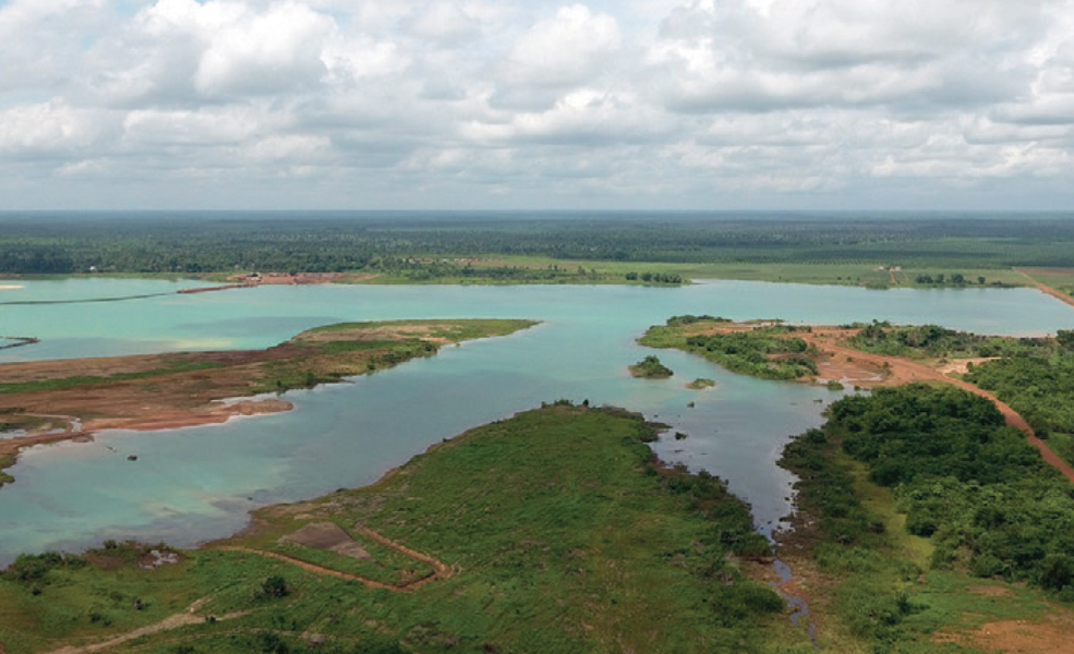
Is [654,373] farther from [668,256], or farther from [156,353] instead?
[668,256]

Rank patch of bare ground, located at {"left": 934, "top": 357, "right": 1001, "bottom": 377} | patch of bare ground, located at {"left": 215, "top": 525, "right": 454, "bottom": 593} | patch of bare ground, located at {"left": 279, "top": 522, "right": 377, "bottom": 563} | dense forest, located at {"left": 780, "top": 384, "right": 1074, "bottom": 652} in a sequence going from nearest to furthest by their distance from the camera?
1. dense forest, located at {"left": 780, "top": 384, "right": 1074, "bottom": 652}
2. patch of bare ground, located at {"left": 215, "top": 525, "right": 454, "bottom": 593}
3. patch of bare ground, located at {"left": 279, "top": 522, "right": 377, "bottom": 563}
4. patch of bare ground, located at {"left": 934, "top": 357, "right": 1001, "bottom": 377}

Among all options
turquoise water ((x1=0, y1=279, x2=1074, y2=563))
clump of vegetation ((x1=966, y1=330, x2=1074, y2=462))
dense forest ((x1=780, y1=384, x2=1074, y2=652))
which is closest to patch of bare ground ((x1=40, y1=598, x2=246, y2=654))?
turquoise water ((x1=0, y1=279, x2=1074, y2=563))

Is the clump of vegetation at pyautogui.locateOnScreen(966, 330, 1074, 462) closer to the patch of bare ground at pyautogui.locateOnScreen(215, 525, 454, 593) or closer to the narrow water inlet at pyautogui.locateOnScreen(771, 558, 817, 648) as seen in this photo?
the narrow water inlet at pyautogui.locateOnScreen(771, 558, 817, 648)

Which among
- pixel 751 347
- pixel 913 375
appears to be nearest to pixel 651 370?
pixel 751 347

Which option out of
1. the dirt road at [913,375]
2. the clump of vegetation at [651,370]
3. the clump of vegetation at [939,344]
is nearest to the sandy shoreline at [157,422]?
the clump of vegetation at [651,370]

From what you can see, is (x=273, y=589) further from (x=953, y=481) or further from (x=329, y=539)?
(x=953, y=481)

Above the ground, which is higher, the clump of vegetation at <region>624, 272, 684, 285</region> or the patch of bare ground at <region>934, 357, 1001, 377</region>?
the clump of vegetation at <region>624, 272, 684, 285</region>

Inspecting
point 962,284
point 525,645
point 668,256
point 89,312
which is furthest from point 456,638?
point 668,256
